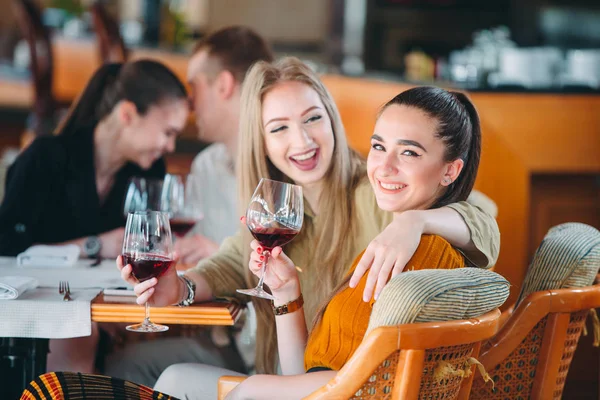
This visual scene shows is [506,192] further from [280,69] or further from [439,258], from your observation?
[439,258]

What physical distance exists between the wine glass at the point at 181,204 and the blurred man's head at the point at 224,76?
62 cm

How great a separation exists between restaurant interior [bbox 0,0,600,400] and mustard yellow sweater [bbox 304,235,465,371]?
0.41ft

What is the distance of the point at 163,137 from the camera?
→ 3045 millimetres

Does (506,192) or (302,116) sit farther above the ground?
(302,116)

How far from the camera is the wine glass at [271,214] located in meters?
1.85

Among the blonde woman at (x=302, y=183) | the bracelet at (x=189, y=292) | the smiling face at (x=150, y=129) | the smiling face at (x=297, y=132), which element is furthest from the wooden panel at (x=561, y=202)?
the bracelet at (x=189, y=292)

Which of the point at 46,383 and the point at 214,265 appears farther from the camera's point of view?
the point at 214,265

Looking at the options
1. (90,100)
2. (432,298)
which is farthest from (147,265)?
(90,100)

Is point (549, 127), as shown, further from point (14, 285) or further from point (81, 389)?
→ point (81, 389)

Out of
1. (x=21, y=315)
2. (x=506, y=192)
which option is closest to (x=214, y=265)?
(x=21, y=315)

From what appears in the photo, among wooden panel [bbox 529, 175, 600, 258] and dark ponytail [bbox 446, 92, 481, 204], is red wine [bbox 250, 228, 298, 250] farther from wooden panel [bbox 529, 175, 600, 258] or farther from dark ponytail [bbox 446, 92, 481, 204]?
wooden panel [bbox 529, 175, 600, 258]

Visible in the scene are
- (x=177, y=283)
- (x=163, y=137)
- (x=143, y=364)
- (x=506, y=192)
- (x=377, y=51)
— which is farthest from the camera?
(x=377, y=51)

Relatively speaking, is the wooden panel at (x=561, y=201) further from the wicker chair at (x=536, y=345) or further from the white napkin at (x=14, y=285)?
the white napkin at (x=14, y=285)

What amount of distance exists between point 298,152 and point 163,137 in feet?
3.26
